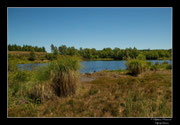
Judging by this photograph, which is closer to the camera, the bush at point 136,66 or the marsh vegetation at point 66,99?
the marsh vegetation at point 66,99

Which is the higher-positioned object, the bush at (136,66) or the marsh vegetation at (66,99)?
the bush at (136,66)

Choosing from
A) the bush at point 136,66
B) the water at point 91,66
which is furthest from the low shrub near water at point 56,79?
the bush at point 136,66

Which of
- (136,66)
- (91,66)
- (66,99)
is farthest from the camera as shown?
(91,66)

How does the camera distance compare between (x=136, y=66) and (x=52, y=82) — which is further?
(x=136, y=66)

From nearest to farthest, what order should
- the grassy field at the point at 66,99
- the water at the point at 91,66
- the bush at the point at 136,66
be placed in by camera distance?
the grassy field at the point at 66,99 → the water at the point at 91,66 → the bush at the point at 136,66

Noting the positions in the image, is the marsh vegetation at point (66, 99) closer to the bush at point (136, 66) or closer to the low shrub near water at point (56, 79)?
the low shrub near water at point (56, 79)

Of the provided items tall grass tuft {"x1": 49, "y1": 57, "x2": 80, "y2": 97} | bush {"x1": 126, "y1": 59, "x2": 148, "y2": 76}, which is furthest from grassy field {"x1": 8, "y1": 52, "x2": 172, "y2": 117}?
bush {"x1": 126, "y1": 59, "x2": 148, "y2": 76}

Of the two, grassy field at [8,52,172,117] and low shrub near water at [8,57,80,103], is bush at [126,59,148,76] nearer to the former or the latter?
grassy field at [8,52,172,117]

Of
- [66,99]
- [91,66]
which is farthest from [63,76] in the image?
[91,66]

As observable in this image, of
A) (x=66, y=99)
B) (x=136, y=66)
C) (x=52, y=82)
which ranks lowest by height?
(x=66, y=99)

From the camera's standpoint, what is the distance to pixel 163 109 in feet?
10.6

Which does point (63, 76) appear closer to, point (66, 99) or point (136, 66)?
point (66, 99)
